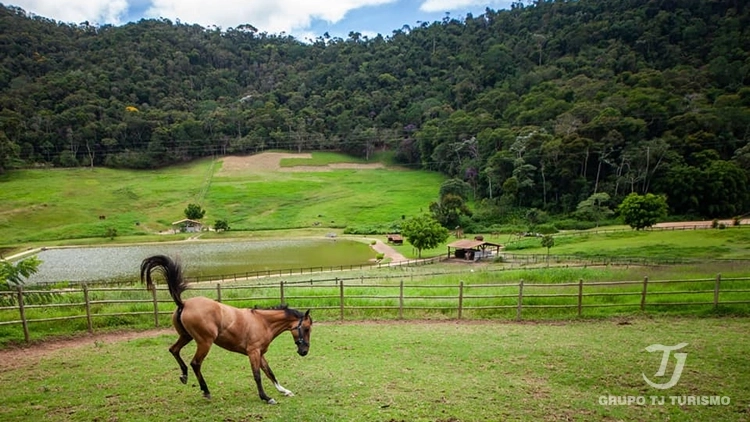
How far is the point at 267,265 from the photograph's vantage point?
38.2m

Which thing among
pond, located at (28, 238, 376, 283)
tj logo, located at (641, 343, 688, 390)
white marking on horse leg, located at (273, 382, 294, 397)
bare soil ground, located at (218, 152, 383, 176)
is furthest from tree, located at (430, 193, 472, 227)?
white marking on horse leg, located at (273, 382, 294, 397)

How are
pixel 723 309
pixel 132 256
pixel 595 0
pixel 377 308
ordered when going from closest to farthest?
pixel 723 309
pixel 377 308
pixel 132 256
pixel 595 0

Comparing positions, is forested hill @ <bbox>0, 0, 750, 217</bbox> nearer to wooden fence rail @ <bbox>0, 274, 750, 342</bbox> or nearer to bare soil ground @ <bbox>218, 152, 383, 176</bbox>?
bare soil ground @ <bbox>218, 152, 383, 176</bbox>

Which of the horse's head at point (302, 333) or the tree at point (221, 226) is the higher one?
the horse's head at point (302, 333)

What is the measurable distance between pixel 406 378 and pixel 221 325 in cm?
357

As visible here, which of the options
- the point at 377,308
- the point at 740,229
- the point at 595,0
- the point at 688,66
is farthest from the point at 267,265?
the point at 595,0

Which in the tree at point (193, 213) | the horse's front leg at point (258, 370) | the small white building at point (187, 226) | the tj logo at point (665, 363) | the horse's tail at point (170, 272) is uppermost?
the horse's tail at point (170, 272)

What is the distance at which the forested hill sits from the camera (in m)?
61.7

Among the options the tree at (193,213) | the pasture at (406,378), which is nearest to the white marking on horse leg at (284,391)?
the pasture at (406,378)

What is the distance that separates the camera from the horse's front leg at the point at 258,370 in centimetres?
634

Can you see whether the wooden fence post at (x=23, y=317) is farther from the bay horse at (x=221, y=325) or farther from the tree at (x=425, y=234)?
the tree at (x=425, y=234)

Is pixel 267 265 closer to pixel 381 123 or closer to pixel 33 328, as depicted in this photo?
pixel 33 328

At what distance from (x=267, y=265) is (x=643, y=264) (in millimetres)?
30650

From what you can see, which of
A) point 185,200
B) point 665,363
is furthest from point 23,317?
point 185,200
